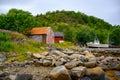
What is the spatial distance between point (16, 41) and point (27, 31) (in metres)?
20.7

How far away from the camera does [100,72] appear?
631 inches

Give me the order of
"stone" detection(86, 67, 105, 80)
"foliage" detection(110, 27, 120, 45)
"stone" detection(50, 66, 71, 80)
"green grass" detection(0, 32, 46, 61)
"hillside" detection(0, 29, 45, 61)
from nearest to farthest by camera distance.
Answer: "stone" detection(50, 66, 71, 80) → "stone" detection(86, 67, 105, 80) → "green grass" detection(0, 32, 46, 61) → "hillside" detection(0, 29, 45, 61) → "foliage" detection(110, 27, 120, 45)

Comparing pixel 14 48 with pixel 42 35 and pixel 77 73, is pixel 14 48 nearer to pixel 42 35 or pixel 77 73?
pixel 77 73

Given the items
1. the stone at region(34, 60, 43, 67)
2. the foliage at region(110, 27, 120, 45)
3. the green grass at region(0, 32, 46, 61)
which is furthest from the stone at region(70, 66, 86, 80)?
the foliage at region(110, 27, 120, 45)

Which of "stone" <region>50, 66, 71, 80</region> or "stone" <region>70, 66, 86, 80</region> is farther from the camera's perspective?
"stone" <region>70, 66, 86, 80</region>

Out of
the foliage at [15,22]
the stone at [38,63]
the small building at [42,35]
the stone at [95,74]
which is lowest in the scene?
the stone at [38,63]

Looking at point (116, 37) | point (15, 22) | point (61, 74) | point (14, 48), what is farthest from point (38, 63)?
point (116, 37)

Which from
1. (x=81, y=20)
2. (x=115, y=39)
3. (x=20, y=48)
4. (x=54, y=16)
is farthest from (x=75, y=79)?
(x=81, y=20)

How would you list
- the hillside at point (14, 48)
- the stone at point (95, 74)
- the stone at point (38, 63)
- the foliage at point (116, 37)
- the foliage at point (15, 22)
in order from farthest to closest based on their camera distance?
the foliage at point (116, 37), the foliage at point (15, 22), the hillside at point (14, 48), the stone at point (38, 63), the stone at point (95, 74)

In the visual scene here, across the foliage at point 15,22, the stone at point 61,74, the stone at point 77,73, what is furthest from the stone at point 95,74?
the foliage at point 15,22

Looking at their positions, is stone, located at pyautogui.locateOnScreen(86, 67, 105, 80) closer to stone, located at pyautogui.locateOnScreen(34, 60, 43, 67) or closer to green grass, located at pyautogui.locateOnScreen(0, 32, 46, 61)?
stone, located at pyautogui.locateOnScreen(34, 60, 43, 67)

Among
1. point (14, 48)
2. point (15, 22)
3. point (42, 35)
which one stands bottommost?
point (14, 48)

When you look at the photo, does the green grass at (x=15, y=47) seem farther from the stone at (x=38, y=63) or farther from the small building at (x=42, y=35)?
the small building at (x=42, y=35)

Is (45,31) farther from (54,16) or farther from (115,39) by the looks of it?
(54,16)
